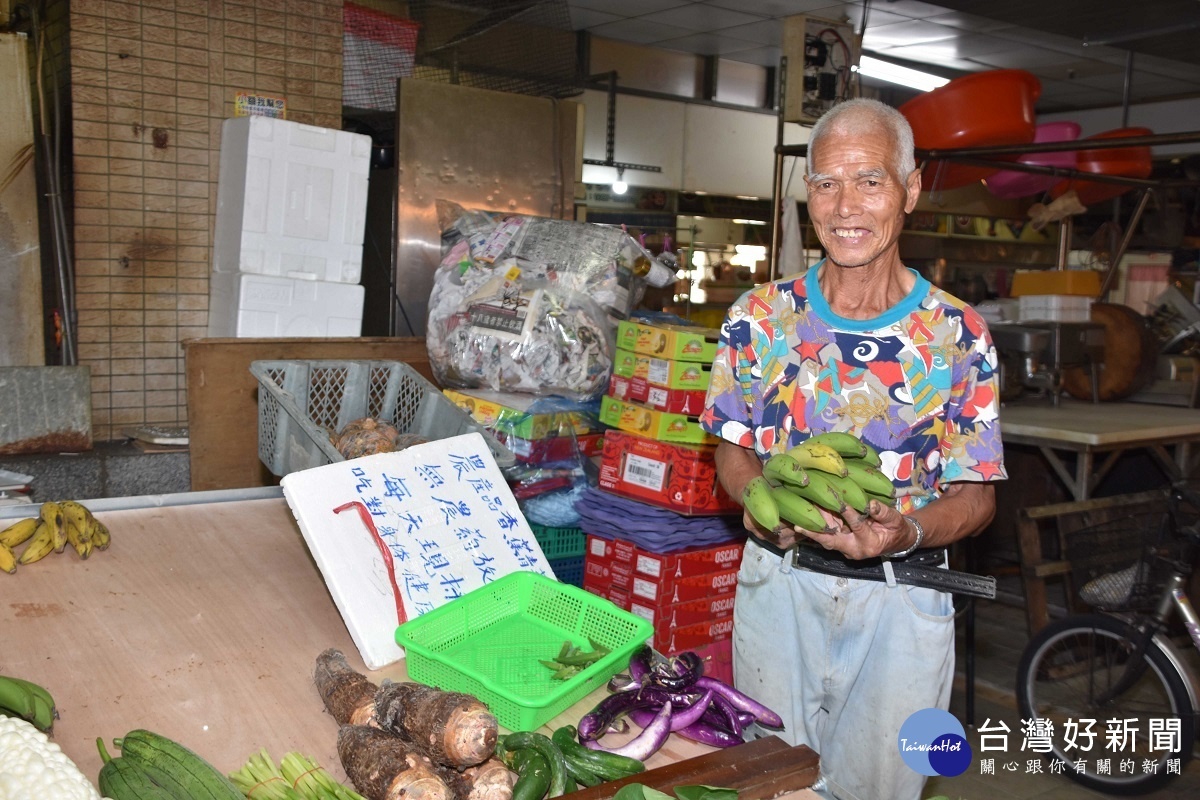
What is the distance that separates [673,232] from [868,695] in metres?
8.19

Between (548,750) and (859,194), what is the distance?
1223 millimetres

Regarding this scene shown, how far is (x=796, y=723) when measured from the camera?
7.01ft

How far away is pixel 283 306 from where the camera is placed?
14.0 ft

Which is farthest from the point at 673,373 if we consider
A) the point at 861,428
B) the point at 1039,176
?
the point at 1039,176

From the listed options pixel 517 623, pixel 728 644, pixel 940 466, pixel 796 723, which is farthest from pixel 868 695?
pixel 728 644

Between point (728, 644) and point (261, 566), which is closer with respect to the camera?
point (261, 566)

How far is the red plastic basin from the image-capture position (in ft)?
19.6

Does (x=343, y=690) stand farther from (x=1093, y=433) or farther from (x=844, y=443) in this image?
(x=1093, y=433)

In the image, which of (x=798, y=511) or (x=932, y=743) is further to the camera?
(x=932, y=743)

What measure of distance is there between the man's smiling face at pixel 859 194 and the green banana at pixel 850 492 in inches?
18.2

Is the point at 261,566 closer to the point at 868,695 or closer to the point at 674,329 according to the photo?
the point at 868,695

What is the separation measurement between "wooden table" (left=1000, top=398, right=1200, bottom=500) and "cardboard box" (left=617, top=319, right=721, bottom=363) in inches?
58.3

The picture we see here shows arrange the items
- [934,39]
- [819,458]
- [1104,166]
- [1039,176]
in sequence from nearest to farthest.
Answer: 1. [819,458]
2. [1104,166]
3. [1039,176]
4. [934,39]

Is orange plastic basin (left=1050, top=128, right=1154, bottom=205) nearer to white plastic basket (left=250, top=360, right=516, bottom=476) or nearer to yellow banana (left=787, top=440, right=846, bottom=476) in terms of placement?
white plastic basket (left=250, top=360, right=516, bottom=476)
